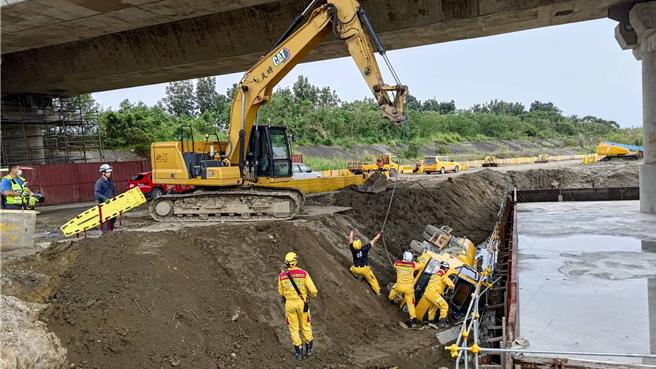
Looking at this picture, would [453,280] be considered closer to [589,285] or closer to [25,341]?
[589,285]

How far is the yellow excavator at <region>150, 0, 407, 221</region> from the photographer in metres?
12.0

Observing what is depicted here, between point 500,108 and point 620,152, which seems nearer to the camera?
point 620,152

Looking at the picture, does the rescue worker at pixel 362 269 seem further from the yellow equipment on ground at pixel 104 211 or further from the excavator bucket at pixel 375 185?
the excavator bucket at pixel 375 185

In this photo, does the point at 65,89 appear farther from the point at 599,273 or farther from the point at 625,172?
the point at 625,172

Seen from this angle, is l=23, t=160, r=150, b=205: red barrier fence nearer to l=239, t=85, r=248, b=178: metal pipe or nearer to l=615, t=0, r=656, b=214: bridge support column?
l=239, t=85, r=248, b=178: metal pipe

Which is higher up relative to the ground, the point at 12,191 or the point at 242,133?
the point at 242,133

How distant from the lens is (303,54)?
12.8 meters

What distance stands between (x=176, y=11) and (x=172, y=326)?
923 centimetres

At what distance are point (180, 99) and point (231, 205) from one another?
58.8 metres

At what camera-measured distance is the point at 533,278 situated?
10.1 metres

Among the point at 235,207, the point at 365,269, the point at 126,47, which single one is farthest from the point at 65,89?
the point at 365,269

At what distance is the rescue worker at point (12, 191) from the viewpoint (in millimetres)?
10867

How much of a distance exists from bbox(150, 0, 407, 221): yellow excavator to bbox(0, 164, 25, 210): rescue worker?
3264 millimetres

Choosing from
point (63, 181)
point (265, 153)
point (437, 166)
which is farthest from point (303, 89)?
point (265, 153)
